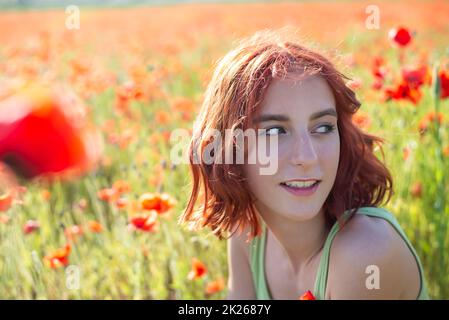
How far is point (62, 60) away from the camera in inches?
107

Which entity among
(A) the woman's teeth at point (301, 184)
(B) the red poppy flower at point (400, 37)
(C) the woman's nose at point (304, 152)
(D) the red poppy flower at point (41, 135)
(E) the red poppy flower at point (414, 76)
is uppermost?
(B) the red poppy flower at point (400, 37)

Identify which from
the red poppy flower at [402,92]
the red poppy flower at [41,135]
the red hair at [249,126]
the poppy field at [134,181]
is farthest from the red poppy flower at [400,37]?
the red poppy flower at [41,135]

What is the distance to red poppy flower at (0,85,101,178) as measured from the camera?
6.1 inches

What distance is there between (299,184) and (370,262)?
0.17m

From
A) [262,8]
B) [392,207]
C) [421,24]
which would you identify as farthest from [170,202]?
[262,8]

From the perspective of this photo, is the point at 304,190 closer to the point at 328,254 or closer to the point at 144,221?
the point at 328,254

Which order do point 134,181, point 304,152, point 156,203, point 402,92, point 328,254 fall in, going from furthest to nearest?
point 134,181 → point 402,92 → point 156,203 → point 328,254 → point 304,152

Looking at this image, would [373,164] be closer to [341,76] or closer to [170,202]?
[341,76]

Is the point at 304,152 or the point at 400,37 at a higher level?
the point at 400,37

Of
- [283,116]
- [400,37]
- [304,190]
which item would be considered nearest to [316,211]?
[304,190]

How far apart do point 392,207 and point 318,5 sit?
3.70m

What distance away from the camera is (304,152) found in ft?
2.76

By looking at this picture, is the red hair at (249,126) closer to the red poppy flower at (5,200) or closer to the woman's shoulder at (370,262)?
the woman's shoulder at (370,262)

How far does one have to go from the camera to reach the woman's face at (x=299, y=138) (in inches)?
34.0
